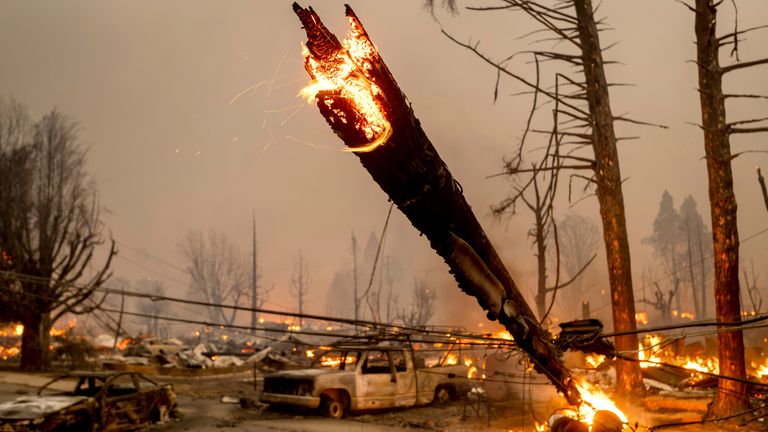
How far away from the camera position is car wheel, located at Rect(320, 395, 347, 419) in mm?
12875

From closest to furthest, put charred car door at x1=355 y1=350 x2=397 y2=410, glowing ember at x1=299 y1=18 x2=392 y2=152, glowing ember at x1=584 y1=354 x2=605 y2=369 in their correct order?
glowing ember at x1=299 y1=18 x2=392 y2=152
charred car door at x1=355 y1=350 x2=397 y2=410
glowing ember at x1=584 y1=354 x2=605 y2=369

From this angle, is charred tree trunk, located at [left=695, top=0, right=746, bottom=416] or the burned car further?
charred tree trunk, located at [left=695, top=0, right=746, bottom=416]

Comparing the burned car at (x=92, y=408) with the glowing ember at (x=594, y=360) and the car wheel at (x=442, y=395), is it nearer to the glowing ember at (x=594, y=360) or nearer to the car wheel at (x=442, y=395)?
the car wheel at (x=442, y=395)

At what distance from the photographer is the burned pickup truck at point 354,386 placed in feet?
42.2

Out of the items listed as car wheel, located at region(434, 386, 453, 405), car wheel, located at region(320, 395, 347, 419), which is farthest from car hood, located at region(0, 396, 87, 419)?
car wheel, located at region(434, 386, 453, 405)

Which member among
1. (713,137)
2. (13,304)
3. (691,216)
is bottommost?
(13,304)

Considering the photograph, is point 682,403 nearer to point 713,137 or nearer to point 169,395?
point 713,137

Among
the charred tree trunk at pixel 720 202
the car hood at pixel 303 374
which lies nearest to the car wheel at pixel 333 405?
the car hood at pixel 303 374

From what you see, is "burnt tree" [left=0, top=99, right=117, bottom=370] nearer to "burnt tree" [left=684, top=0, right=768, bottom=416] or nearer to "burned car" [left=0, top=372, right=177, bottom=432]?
"burned car" [left=0, top=372, right=177, bottom=432]

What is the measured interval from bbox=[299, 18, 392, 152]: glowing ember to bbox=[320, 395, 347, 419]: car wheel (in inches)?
456

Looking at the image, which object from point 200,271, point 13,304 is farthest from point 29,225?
point 200,271

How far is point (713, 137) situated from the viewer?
1032cm

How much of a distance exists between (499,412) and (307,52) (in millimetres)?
12551

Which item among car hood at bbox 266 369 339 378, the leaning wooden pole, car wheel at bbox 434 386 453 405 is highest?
the leaning wooden pole
